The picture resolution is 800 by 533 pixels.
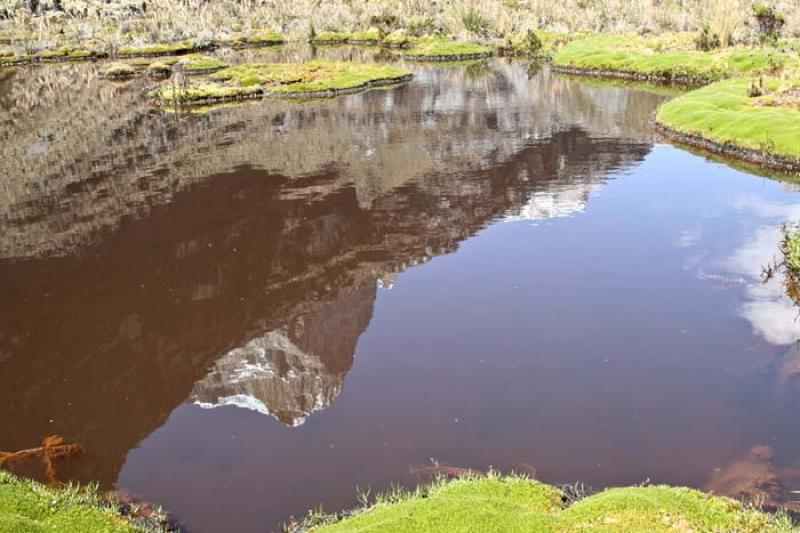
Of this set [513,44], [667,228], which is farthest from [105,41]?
[667,228]

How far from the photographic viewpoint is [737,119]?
4788cm

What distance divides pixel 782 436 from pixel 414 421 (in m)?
9.04

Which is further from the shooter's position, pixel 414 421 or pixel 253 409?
pixel 253 409

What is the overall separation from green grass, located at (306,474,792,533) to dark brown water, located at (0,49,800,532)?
2764mm

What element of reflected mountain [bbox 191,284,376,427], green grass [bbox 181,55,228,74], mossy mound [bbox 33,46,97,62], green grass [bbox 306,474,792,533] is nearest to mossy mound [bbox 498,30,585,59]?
green grass [bbox 181,55,228,74]

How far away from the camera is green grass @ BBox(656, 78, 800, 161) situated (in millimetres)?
43031

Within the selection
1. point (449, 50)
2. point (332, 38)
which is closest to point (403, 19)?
point (332, 38)

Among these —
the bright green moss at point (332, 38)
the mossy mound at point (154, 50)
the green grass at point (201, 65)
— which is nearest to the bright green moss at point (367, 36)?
the bright green moss at point (332, 38)

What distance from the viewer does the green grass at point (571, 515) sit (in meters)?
11.8

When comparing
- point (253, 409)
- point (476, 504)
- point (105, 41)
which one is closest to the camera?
point (476, 504)

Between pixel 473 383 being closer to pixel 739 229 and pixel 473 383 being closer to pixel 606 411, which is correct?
pixel 606 411

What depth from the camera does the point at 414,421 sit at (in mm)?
18797

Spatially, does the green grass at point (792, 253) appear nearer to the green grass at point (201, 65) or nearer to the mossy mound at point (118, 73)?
the green grass at point (201, 65)

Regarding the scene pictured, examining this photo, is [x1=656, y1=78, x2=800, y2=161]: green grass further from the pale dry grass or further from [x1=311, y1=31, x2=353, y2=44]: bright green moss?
[x1=311, y1=31, x2=353, y2=44]: bright green moss
